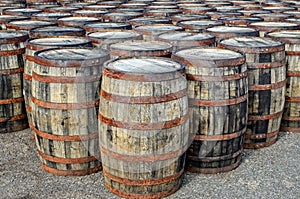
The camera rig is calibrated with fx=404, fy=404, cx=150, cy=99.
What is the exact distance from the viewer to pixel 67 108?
4.88 metres

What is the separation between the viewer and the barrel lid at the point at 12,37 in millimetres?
6121

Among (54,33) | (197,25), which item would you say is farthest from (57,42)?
(197,25)

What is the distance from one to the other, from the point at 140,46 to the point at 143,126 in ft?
5.66

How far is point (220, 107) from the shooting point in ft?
16.1

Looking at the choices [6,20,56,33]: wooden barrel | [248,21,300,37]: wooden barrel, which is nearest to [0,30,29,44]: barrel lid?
[6,20,56,33]: wooden barrel

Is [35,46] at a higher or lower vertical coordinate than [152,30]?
lower

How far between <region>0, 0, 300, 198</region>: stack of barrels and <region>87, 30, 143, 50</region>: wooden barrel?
16mm

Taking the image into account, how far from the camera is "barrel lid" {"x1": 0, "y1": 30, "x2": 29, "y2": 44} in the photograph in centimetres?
612

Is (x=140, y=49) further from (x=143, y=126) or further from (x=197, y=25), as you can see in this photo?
(x=197, y=25)

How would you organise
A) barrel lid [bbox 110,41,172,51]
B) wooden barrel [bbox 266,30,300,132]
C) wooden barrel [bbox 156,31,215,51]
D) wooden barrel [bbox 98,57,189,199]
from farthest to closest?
wooden barrel [bbox 266,30,300,132], wooden barrel [bbox 156,31,215,51], barrel lid [bbox 110,41,172,51], wooden barrel [bbox 98,57,189,199]

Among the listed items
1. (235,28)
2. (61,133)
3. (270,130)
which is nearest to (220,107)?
(270,130)

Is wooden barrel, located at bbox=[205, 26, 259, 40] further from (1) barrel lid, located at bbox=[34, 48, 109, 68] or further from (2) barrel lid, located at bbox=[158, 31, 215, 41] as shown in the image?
(1) barrel lid, located at bbox=[34, 48, 109, 68]

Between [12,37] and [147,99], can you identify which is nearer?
[147,99]

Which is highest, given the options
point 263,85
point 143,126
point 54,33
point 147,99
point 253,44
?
point 54,33
